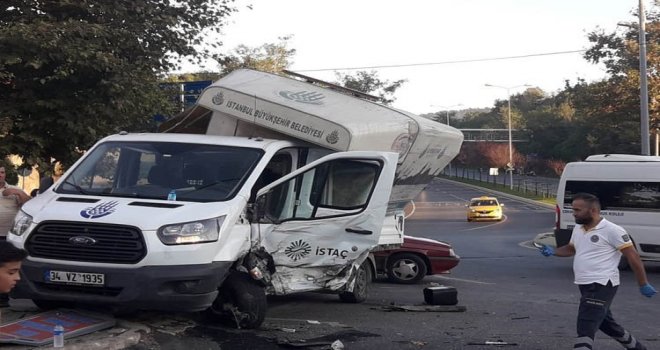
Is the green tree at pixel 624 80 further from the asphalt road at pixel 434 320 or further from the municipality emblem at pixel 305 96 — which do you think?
the municipality emblem at pixel 305 96

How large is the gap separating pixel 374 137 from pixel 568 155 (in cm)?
7720

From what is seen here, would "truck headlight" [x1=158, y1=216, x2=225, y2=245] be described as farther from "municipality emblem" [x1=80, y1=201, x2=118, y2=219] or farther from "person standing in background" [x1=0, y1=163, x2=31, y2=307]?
"person standing in background" [x1=0, y1=163, x2=31, y2=307]

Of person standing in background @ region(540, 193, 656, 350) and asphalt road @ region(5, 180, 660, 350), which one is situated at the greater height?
person standing in background @ region(540, 193, 656, 350)

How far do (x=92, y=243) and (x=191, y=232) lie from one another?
2.89 feet

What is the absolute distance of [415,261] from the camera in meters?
13.2

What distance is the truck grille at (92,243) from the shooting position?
6.87 metres

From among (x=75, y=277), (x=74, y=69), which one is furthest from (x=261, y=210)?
(x=74, y=69)

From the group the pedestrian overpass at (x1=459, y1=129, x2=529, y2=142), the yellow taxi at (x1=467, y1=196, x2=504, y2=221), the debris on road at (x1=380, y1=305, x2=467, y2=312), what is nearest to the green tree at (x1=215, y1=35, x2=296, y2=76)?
the yellow taxi at (x1=467, y1=196, x2=504, y2=221)

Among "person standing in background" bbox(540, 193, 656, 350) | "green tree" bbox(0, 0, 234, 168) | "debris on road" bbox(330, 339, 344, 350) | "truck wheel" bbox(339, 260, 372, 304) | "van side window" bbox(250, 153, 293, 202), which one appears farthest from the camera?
"green tree" bbox(0, 0, 234, 168)

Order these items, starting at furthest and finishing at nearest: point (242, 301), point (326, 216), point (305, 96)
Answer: point (305, 96) → point (326, 216) → point (242, 301)

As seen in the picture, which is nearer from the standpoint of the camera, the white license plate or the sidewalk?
the sidewalk

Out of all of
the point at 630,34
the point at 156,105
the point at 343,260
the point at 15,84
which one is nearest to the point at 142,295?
the point at 343,260

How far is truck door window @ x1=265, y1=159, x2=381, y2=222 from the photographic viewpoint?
27.5 feet

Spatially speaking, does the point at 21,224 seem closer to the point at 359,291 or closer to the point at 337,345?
the point at 337,345
